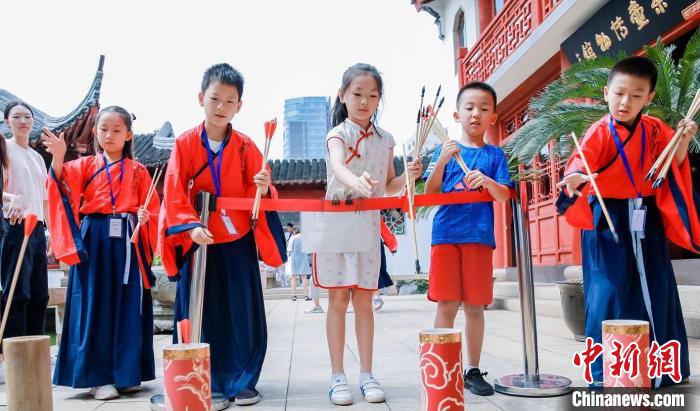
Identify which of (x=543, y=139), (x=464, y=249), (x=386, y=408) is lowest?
(x=386, y=408)

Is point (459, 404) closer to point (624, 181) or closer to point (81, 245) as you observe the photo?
point (624, 181)

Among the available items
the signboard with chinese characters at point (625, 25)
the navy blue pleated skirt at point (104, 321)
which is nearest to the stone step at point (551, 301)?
the signboard with chinese characters at point (625, 25)

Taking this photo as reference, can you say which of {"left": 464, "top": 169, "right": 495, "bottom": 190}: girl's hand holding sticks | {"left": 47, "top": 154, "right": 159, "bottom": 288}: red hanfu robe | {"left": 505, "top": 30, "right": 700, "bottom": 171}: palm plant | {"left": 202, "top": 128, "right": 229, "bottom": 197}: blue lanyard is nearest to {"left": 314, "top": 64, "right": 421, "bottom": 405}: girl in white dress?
{"left": 464, "top": 169, "right": 495, "bottom": 190}: girl's hand holding sticks

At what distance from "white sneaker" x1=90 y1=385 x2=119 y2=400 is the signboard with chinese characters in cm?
575

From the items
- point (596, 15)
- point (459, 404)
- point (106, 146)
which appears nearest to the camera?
point (459, 404)

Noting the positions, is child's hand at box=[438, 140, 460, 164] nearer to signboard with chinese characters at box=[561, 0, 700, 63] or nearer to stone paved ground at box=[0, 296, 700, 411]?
stone paved ground at box=[0, 296, 700, 411]

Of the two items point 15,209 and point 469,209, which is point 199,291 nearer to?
point 469,209

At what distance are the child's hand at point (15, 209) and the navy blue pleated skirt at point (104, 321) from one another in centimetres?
74

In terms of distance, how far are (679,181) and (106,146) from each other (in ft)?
10.1

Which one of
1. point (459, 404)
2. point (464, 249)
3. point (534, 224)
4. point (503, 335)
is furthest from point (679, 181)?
point (534, 224)

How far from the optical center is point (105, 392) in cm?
323

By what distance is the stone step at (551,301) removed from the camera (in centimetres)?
466

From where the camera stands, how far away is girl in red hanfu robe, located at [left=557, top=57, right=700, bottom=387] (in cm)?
289

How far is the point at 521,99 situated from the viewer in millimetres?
10672
